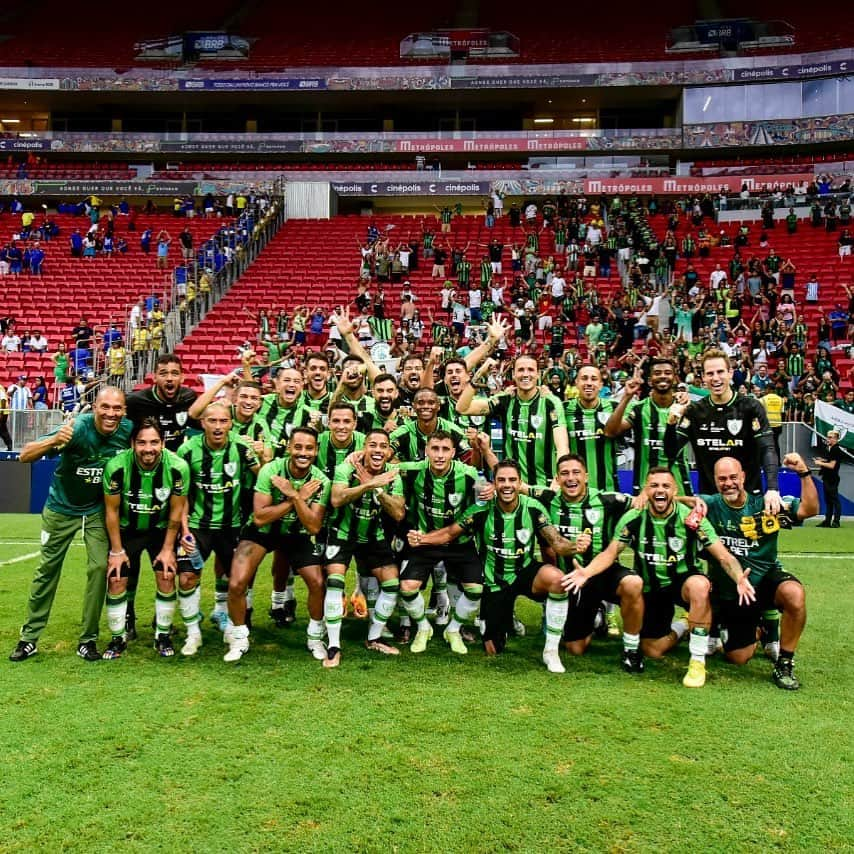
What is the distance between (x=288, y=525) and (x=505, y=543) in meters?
1.68

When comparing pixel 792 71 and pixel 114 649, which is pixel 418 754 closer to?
pixel 114 649

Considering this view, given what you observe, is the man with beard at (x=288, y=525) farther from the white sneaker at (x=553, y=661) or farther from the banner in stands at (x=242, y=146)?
the banner in stands at (x=242, y=146)

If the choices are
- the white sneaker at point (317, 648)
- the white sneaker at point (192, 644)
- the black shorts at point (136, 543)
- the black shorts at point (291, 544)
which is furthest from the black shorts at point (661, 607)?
the black shorts at point (136, 543)

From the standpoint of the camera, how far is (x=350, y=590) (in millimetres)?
8516

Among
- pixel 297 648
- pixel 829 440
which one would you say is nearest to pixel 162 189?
pixel 829 440

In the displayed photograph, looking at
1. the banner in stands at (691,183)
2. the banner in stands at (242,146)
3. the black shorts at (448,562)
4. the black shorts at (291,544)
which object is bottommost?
the black shorts at (448,562)

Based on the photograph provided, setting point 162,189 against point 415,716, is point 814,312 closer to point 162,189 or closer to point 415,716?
point 415,716

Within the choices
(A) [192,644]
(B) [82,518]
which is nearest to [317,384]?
(B) [82,518]

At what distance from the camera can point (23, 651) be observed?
5824 mm

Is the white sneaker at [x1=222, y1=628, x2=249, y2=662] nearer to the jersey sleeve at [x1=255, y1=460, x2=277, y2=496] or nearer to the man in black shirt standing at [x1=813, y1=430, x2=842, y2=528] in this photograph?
the jersey sleeve at [x1=255, y1=460, x2=277, y2=496]

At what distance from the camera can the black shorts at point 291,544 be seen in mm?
6039

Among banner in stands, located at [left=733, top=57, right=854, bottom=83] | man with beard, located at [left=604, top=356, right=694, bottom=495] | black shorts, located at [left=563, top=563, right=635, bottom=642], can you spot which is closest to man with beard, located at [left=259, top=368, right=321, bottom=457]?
man with beard, located at [left=604, top=356, right=694, bottom=495]

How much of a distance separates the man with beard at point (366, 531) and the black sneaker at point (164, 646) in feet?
3.96

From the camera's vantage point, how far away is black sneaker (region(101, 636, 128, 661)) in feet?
19.3
